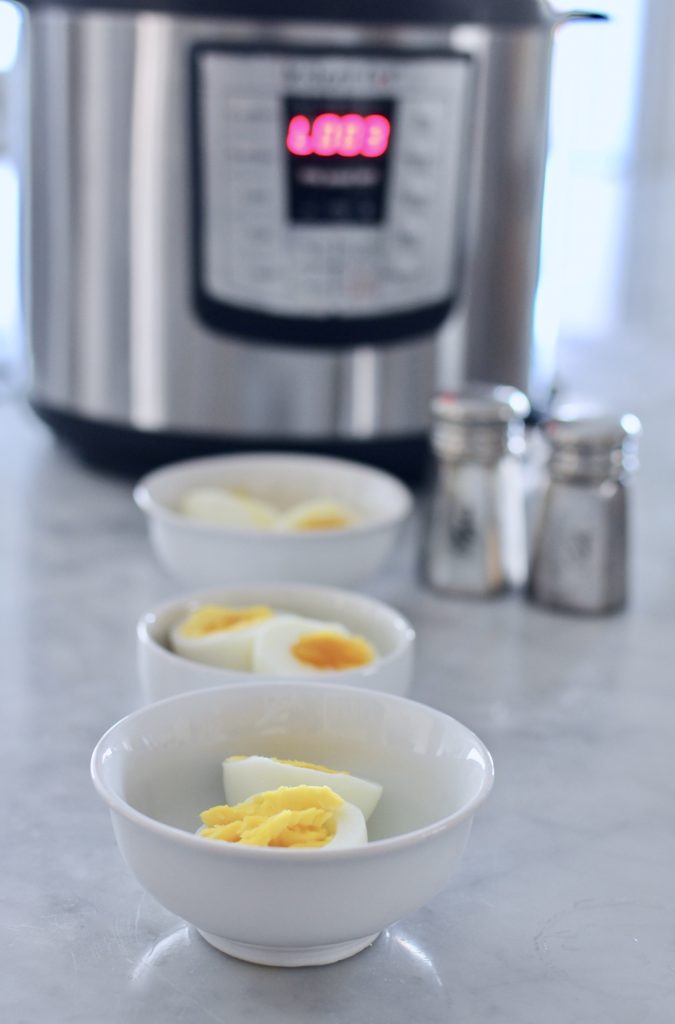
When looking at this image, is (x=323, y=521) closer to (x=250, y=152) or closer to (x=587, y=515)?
(x=587, y=515)

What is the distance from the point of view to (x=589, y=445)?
0.89 meters

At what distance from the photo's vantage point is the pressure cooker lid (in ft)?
3.09

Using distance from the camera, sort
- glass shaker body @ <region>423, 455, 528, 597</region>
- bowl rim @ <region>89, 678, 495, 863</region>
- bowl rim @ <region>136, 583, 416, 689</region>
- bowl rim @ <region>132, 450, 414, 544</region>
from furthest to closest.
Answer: glass shaker body @ <region>423, 455, 528, 597</region> → bowl rim @ <region>132, 450, 414, 544</region> → bowl rim @ <region>136, 583, 416, 689</region> → bowl rim @ <region>89, 678, 495, 863</region>

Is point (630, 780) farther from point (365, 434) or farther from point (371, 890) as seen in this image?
point (365, 434)

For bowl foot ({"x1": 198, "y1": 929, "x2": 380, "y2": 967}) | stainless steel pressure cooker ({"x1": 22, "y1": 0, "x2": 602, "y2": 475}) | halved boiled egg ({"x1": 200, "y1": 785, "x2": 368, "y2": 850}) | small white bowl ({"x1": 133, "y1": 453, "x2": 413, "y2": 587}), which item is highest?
stainless steel pressure cooker ({"x1": 22, "y1": 0, "x2": 602, "y2": 475})

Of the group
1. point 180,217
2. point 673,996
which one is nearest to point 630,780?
point 673,996

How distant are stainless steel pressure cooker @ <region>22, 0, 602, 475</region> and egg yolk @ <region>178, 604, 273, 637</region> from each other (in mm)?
318

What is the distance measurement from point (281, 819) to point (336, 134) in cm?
60

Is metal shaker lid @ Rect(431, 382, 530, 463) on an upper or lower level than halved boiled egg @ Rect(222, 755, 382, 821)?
upper

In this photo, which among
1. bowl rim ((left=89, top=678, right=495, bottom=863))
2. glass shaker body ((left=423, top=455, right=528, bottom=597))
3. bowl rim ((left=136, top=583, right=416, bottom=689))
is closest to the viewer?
bowl rim ((left=89, top=678, right=495, bottom=863))

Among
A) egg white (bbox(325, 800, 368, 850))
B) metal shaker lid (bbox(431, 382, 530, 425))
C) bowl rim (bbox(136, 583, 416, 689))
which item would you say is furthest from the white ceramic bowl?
metal shaker lid (bbox(431, 382, 530, 425))

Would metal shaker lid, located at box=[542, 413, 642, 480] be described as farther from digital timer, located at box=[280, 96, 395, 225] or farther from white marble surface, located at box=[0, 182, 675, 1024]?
digital timer, located at box=[280, 96, 395, 225]

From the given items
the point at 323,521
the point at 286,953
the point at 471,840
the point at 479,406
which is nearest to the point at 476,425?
the point at 479,406

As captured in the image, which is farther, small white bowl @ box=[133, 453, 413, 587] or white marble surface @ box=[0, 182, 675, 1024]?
small white bowl @ box=[133, 453, 413, 587]
